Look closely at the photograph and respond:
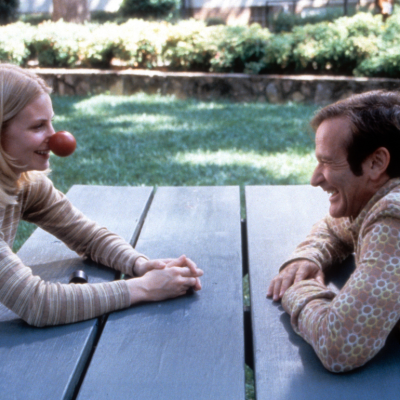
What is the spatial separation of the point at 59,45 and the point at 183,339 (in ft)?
31.3

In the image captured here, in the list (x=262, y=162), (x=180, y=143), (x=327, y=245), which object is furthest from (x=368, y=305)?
(x=180, y=143)

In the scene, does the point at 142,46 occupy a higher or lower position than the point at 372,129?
lower

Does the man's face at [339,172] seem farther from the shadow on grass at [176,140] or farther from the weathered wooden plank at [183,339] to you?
the shadow on grass at [176,140]

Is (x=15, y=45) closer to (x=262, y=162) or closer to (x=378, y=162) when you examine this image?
(x=262, y=162)

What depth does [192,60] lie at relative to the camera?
9.74m

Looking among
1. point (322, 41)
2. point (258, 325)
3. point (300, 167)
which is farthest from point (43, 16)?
point (258, 325)

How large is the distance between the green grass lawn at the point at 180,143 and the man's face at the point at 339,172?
2.91 meters

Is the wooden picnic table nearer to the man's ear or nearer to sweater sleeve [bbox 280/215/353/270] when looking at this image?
sweater sleeve [bbox 280/215/353/270]

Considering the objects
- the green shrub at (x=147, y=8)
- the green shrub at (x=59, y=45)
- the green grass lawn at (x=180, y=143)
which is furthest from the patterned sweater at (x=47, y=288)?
the green shrub at (x=147, y=8)

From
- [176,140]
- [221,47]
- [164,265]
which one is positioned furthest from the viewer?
[221,47]

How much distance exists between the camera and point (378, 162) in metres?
1.63

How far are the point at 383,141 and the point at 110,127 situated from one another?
597cm

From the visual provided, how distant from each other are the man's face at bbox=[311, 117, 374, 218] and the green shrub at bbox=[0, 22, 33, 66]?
989 centimetres

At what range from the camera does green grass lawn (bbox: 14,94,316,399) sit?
17.3ft
